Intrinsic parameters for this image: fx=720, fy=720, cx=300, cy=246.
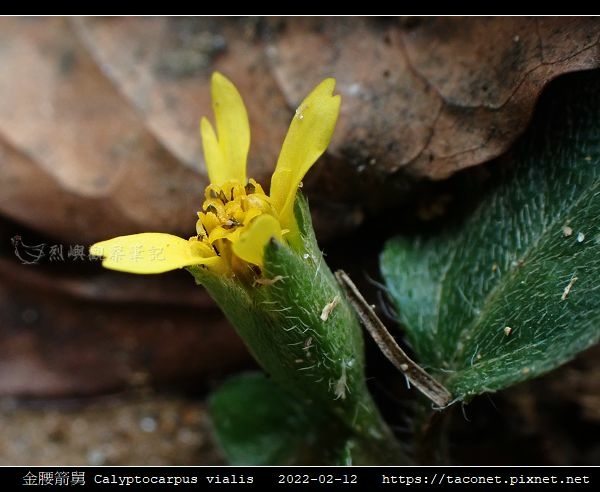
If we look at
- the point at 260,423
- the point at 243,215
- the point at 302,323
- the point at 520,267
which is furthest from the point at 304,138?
the point at 260,423

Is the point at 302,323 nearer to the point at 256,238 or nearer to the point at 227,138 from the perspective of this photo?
the point at 256,238

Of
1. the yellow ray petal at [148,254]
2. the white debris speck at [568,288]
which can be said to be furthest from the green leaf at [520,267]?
the yellow ray petal at [148,254]

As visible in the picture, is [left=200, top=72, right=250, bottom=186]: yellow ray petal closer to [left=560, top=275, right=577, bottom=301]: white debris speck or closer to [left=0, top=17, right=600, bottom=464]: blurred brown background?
[left=0, top=17, right=600, bottom=464]: blurred brown background

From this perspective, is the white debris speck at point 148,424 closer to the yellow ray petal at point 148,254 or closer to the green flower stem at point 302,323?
the green flower stem at point 302,323

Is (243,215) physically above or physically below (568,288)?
above

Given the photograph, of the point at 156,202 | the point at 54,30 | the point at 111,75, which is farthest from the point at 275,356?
the point at 54,30

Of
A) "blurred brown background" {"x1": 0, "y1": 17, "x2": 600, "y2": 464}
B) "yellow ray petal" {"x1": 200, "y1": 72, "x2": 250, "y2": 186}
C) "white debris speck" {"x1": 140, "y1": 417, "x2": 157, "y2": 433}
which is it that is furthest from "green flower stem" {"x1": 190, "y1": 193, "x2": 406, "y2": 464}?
"white debris speck" {"x1": 140, "y1": 417, "x2": 157, "y2": 433}

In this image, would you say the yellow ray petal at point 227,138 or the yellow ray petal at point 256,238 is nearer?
the yellow ray petal at point 256,238
